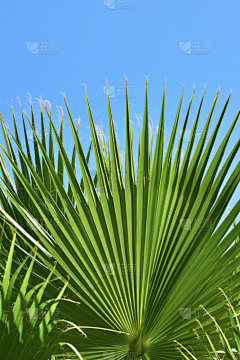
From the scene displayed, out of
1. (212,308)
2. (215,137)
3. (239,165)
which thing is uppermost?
(215,137)

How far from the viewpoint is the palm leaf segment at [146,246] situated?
47.7 inches

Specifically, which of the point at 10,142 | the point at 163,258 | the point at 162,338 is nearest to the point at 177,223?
the point at 163,258

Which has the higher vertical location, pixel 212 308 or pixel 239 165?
pixel 239 165

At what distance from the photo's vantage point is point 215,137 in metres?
1.38

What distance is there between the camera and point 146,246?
4.24ft

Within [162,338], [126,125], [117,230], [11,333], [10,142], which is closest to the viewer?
[11,333]

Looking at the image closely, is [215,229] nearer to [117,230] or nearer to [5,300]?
[117,230]

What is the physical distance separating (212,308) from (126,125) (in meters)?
0.92

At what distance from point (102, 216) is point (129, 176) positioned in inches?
9.0

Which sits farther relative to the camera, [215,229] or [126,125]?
[126,125]

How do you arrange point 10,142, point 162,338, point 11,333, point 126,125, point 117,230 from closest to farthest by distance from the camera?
point 11,333
point 162,338
point 117,230
point 126,125
point 10,142

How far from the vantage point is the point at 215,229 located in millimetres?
1281

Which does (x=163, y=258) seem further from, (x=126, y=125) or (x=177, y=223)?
(x=126, y=125)

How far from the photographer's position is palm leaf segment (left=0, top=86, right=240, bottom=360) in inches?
47.7
